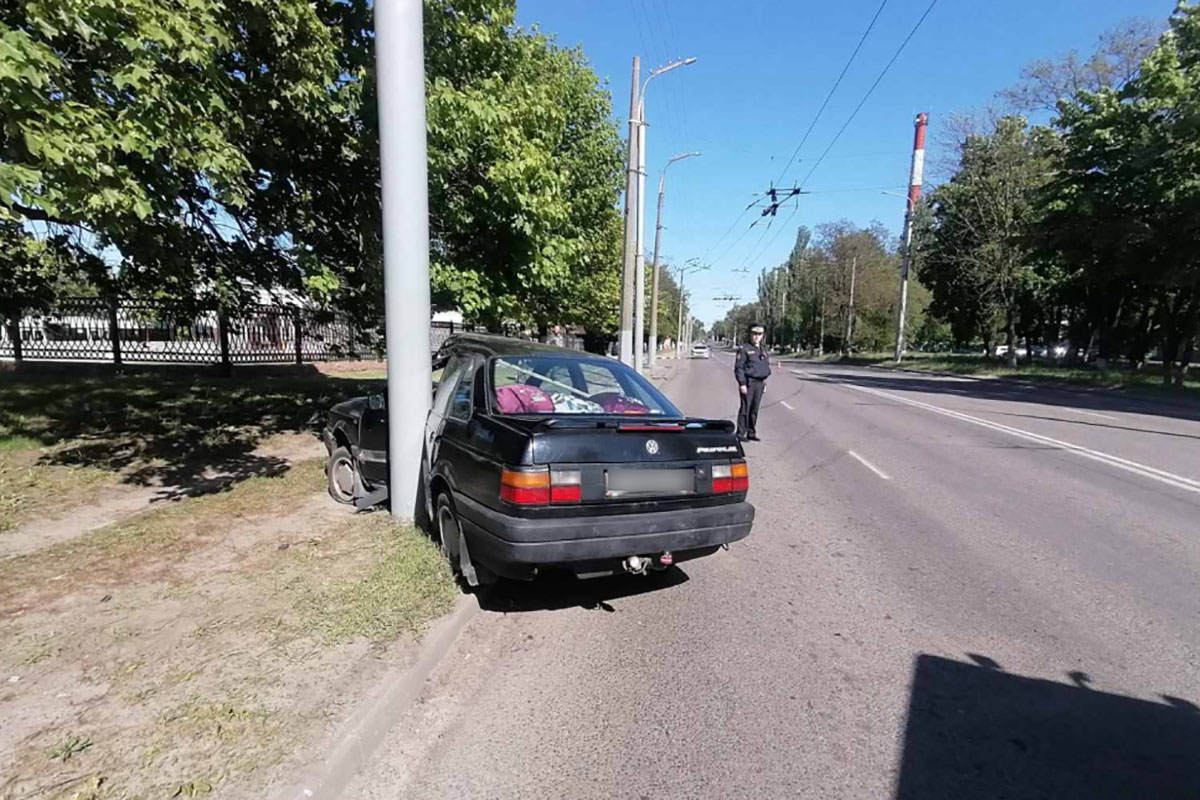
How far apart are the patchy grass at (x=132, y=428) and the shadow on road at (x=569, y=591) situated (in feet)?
13.8

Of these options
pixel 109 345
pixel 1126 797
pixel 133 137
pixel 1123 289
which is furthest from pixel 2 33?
Answer: pixel 1123 289

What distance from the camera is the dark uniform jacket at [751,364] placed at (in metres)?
10.6

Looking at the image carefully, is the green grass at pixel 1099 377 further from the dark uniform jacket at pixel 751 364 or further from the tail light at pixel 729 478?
the tail light at pixel 729 478

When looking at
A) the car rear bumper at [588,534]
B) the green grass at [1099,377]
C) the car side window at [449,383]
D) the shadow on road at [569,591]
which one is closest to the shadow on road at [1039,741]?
the car rear bumper at [588,534]

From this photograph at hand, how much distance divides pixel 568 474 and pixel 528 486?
237mm

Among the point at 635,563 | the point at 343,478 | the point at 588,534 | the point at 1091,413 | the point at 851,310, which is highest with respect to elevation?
the point at 851,310

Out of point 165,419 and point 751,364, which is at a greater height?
point 751,364

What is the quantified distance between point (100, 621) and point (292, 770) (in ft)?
6.52

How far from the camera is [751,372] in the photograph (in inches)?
418

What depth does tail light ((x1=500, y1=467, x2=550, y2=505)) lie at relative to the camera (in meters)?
3.52

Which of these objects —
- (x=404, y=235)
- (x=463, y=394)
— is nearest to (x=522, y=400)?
(x=463, y=394)

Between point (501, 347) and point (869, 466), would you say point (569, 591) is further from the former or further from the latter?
point (869, 466)

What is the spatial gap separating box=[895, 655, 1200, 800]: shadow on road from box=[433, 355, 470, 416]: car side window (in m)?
3.59

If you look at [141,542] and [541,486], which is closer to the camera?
[541,486]
